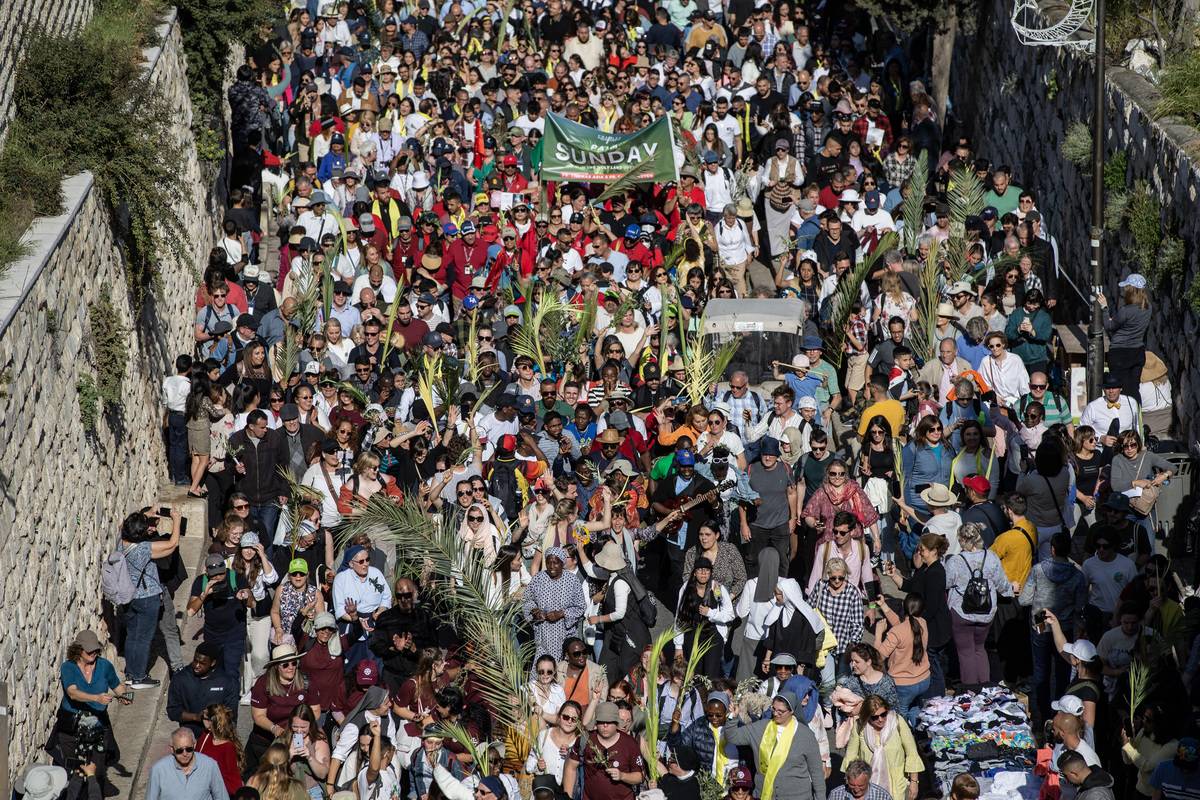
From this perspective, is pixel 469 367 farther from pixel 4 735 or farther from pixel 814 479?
pixel 4 735

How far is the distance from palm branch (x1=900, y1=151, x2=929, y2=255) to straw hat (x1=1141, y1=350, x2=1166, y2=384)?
3311 millimetres

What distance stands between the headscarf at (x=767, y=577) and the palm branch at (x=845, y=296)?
14.9 feet

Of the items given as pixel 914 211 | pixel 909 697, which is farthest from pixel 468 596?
pixel 914 211

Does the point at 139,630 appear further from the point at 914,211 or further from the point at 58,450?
the point at 914,211

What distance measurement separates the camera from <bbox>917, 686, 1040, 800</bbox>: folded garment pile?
11.9 m

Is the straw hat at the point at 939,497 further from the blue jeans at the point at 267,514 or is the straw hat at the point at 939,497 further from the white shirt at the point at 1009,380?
the blue jeans at the point at 267,514

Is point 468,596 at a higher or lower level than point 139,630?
higher

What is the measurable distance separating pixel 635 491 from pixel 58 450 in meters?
4.38

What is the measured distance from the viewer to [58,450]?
14078mm

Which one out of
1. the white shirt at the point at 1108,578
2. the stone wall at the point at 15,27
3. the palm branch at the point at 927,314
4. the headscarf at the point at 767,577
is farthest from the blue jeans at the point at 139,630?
the palm branch at the point at 927,314

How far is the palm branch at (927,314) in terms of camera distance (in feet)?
56.1

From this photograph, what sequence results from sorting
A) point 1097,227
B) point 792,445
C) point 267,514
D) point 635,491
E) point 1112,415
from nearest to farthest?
point 635,491 → point 1112,415 → point 792,445 → point 267,514 → point 1097,227

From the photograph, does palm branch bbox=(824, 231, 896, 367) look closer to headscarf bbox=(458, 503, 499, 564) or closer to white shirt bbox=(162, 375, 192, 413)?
headscarf bbox=(458, 503, 499, 564)

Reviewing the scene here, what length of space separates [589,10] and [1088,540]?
15.9 meters
